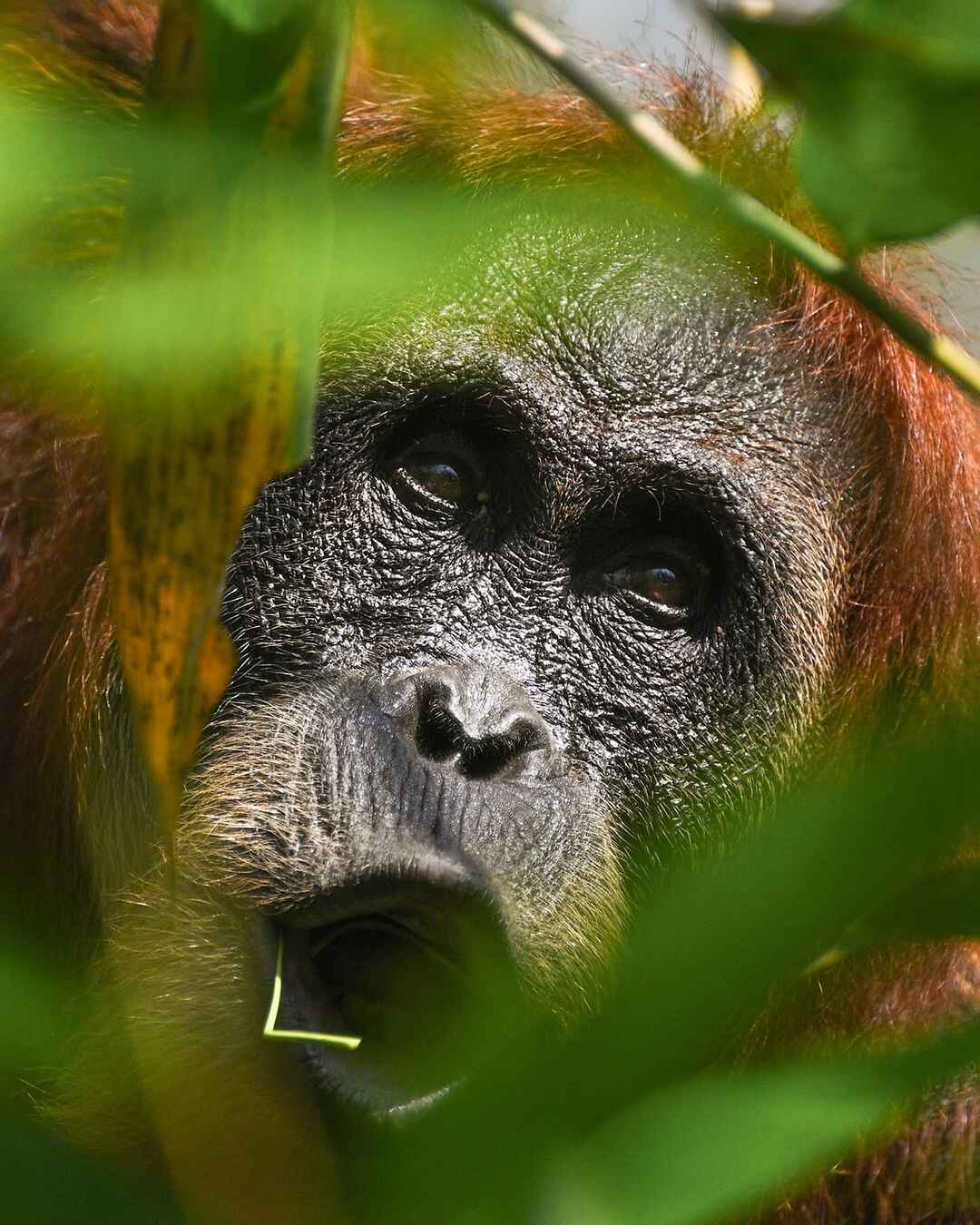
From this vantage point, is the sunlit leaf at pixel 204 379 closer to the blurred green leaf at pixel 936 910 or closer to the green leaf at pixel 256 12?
the green leaf at pixel 256 12

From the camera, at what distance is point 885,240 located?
29.6 inches

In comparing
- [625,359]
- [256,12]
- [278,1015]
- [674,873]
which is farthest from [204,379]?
[625,359]

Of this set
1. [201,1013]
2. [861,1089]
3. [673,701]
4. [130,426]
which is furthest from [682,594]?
[861,1089]

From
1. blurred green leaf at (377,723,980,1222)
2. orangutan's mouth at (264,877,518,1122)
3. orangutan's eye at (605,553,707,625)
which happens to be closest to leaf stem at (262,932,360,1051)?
orangutan's mouth at (264,877,518,1122)

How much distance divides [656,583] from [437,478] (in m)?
0.40

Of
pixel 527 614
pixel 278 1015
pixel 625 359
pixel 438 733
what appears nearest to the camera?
pixel 278 1015

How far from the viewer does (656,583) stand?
2.48 meters

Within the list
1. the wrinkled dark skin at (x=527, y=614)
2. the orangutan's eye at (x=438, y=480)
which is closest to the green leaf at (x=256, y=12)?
the wrinkled dark skin at (x=527, y=614)

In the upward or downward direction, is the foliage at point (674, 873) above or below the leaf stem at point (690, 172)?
below

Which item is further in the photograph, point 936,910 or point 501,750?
point 501,750

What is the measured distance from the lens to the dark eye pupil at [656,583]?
2.47m

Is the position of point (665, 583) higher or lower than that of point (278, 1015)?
higher

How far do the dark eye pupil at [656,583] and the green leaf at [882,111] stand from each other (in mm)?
1708

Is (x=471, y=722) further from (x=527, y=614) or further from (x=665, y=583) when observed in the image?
(x=665, y=583)
